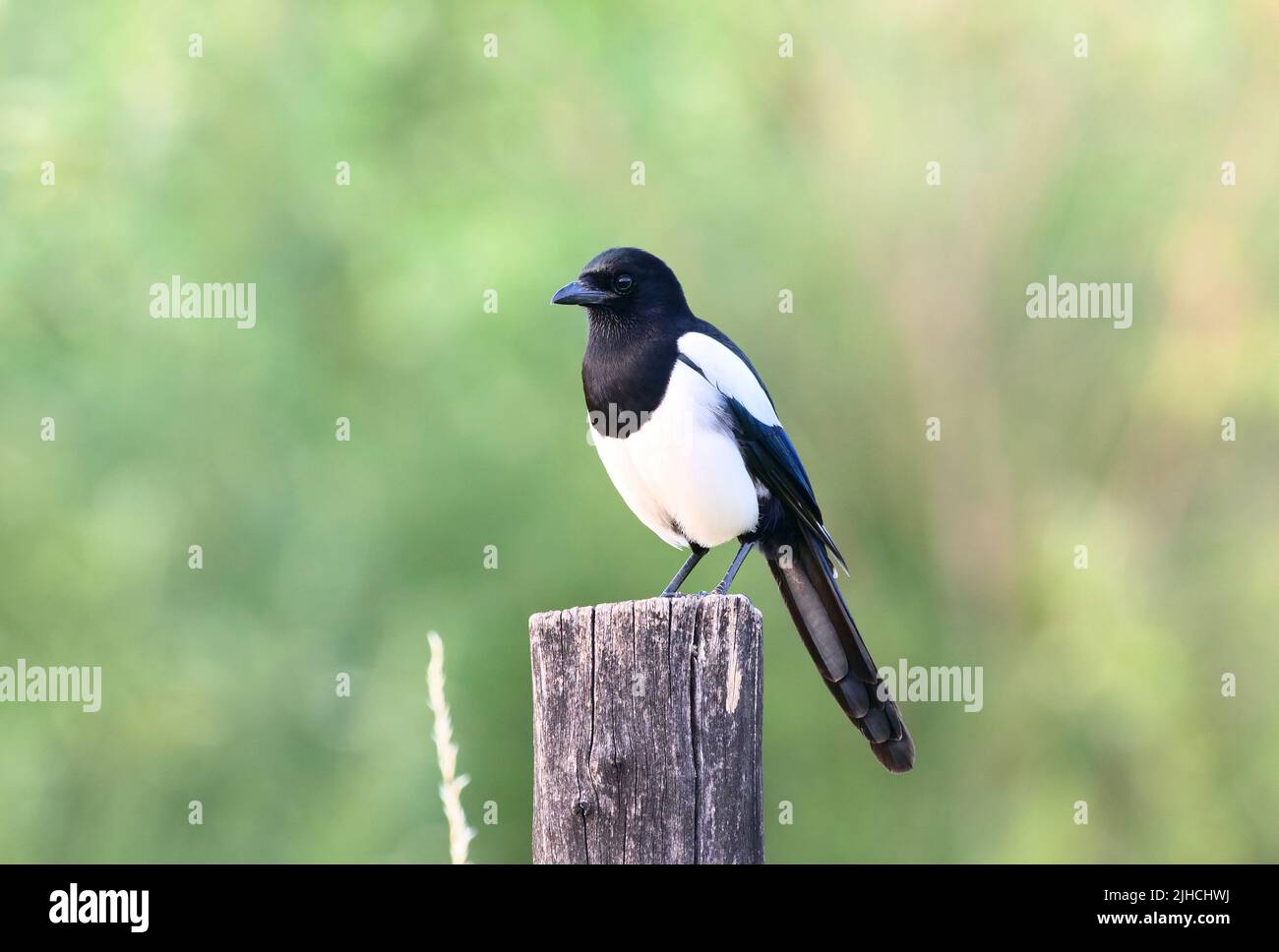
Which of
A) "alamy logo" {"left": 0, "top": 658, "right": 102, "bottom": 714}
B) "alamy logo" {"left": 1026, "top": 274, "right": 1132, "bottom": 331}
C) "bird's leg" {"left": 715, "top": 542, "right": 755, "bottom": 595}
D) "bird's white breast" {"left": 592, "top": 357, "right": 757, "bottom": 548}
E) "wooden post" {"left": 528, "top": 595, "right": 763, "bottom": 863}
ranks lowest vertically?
"wooden post" {"left": 528, "top": 595, "right": 763, "bottom": 863}

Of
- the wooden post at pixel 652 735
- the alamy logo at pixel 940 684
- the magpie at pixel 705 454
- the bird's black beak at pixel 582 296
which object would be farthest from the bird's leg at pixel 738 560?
the alamy logo at pixel 940 684

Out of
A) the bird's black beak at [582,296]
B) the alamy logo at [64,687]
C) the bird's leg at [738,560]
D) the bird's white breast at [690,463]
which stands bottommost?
the alamy logo at [64,687]

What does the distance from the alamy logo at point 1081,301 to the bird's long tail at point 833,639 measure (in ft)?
16.3

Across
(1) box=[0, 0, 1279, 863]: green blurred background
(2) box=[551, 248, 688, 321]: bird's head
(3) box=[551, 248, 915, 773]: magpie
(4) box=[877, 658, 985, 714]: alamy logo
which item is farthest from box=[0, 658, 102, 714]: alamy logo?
(2) box=[551, 248, 688, 321]: bird's head

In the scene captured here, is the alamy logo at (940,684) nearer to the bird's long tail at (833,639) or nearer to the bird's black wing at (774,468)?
the bird's long tail at (833,639)

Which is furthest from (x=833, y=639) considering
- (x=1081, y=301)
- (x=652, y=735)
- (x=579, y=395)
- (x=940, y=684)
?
(x=1081, y=301)

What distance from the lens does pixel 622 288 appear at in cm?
495

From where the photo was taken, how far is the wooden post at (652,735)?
113 inches

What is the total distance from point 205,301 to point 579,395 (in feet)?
7.52

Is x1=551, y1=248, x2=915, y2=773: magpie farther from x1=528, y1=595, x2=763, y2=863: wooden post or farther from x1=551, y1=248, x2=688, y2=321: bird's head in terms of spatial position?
x1=528, y1=595, x2=763, y2=863: wooden post

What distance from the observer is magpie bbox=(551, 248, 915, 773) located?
15.5 ft

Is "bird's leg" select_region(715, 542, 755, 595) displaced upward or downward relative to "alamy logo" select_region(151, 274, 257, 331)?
downward

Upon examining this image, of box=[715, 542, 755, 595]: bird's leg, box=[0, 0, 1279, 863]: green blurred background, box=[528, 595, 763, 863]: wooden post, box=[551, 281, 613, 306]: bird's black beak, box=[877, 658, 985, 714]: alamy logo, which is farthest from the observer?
box=[877, 658, 985, 714]: alamy logo

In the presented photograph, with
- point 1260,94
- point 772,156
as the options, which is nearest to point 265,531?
point 772,156
